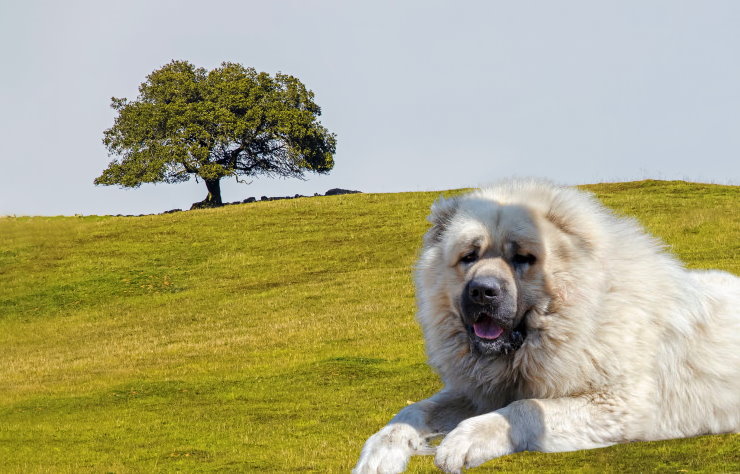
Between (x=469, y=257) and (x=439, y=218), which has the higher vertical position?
(x=439, y=218)

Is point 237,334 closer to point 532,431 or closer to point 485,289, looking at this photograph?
point 532,431

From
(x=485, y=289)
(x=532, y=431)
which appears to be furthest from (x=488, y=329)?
(x=532, y=431)

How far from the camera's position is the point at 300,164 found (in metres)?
48.4

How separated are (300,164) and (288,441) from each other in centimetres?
3929

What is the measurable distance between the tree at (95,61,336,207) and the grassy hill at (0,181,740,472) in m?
7.18

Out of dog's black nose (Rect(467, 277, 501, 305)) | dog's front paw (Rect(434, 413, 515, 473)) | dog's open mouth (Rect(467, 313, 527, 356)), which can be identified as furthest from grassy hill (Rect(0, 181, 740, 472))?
dog's black nose (Rect(467, 277, 501, 305))

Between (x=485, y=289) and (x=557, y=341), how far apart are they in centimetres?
72

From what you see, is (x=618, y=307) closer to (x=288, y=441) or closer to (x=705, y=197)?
(x=288, y=441)

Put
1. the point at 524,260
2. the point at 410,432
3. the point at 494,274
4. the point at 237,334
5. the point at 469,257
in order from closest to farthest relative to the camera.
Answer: the point at 494,274 < the point at 524,260 < the point at 469,257 < the point at 410,432 < the point at 237,334

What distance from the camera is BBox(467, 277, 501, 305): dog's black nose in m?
5.10

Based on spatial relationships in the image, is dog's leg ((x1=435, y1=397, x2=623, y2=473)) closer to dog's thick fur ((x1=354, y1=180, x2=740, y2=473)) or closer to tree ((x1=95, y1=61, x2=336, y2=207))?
dog's thick fur ((x1=354, y1=180, x2=740, y2=473))

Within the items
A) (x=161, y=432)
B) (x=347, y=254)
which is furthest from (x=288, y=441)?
(x=347, y=254)

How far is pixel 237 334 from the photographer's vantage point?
20531 mm

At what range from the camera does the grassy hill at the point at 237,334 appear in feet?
32.1
